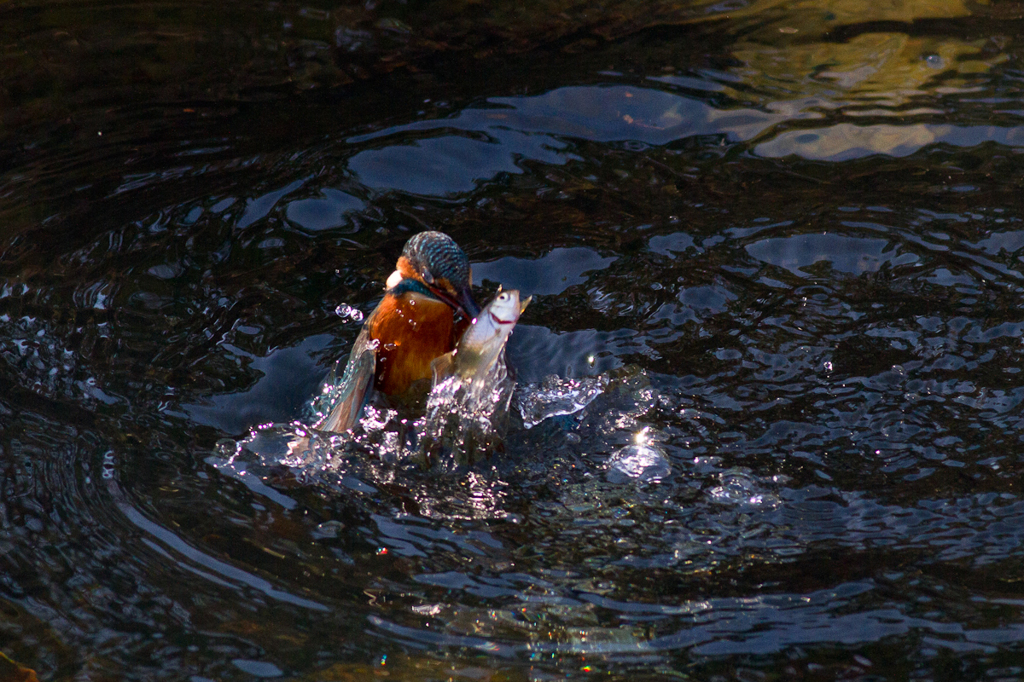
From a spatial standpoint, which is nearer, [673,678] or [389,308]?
[673,678]

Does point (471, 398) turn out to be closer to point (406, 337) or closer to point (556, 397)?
point (556, 397)

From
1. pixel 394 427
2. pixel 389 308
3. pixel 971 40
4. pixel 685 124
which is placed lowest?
pixel 394 427

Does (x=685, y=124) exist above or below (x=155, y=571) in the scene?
above

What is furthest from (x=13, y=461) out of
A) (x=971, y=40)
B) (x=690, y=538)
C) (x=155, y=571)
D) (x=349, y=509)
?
(x=971, y=40)

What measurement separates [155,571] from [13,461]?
72 cm

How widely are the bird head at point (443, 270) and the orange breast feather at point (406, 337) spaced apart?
73 mm

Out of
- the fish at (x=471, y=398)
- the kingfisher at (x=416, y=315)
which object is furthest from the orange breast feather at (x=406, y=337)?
the fish at (x=471, y=398)

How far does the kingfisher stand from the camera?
383 cm

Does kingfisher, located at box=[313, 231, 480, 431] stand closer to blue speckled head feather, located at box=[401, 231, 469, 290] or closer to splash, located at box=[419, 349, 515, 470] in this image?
blue speckled head feather, located at box=[401, 231, 469, 290]

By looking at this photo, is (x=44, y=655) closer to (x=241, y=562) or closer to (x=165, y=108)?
(x=241, y=562)

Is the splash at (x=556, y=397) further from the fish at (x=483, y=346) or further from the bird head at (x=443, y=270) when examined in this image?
the bird head at (x=443, y=270)

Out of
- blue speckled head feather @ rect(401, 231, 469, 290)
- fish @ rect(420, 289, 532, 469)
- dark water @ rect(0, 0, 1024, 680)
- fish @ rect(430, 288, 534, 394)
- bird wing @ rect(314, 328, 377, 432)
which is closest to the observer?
dark water @ rect(0, 0, 1024, 680)

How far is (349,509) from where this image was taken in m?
3.08

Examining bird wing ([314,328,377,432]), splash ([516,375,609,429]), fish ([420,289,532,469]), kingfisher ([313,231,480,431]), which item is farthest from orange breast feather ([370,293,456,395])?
splash ([516,375,609,429])
